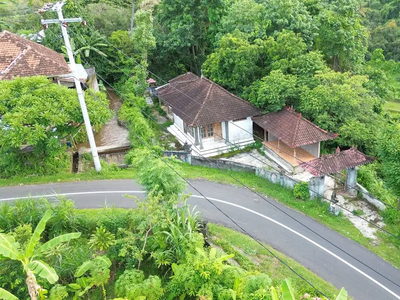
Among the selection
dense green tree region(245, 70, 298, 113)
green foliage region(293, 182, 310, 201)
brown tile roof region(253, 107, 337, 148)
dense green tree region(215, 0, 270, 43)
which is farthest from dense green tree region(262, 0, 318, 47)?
green foliage region(293, 182, 310, 201)

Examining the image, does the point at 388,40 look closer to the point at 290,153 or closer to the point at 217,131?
the point at 290,153

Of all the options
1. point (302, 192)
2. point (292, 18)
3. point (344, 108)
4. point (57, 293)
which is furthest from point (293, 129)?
point (57, 293)

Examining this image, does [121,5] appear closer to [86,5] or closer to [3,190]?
[86,5]

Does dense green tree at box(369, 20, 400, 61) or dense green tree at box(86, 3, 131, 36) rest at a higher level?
dense green tree at box(86, 3, 131, 36)

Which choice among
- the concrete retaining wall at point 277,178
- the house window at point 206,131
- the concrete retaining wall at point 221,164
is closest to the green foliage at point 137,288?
the concrete retaining wall at point 277,178

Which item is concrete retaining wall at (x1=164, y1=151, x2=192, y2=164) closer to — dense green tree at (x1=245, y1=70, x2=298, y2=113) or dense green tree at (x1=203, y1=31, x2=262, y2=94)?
dense green tree at (x1=245, y1=70, x2=298, y2=113)

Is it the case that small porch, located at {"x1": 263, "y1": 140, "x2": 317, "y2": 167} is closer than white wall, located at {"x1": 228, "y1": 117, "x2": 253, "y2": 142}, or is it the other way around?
small porch, located at {"x1": 263, "y1": 140, "x2": 317, "y2": 167}

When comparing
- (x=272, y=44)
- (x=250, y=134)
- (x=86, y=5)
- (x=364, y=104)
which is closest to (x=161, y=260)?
(x=250, y=134)
